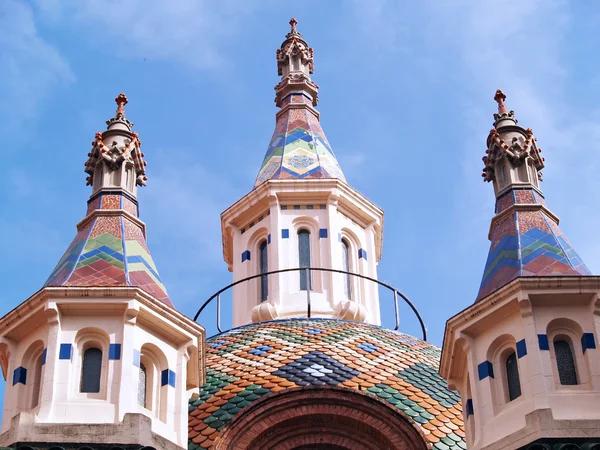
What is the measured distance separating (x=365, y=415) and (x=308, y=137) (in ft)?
36.4

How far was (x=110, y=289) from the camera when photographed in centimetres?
2030

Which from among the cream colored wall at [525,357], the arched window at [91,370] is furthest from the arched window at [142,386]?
the cream colored wall at [525,357]

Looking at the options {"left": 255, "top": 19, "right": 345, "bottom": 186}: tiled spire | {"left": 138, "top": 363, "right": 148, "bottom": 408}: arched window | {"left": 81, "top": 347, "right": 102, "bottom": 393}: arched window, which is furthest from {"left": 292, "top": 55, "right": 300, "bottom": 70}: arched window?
{"left": 81, "top": 347, "right": 102, "bottom": 393}: arched window

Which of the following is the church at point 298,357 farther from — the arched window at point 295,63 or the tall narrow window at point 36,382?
the arched window at point 295,63

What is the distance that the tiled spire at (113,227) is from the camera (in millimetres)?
21266

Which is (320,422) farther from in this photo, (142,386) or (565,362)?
(565,362)

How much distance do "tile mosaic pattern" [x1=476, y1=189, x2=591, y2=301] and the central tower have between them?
6.43m

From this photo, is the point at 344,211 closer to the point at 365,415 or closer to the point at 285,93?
the point at 285,93

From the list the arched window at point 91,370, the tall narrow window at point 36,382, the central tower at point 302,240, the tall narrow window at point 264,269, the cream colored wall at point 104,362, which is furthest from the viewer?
the tall narrow window at point 264,269

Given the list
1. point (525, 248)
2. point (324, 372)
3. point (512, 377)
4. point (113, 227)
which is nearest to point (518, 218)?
point (525, 248)

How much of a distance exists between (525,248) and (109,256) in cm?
599

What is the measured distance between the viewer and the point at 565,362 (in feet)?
65.2

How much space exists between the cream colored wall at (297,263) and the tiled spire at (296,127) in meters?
1.07

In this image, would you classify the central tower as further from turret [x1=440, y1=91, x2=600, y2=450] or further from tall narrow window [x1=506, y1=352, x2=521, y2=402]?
tall narrow window [x1=506, y1=352, x2=521, y2=402]
